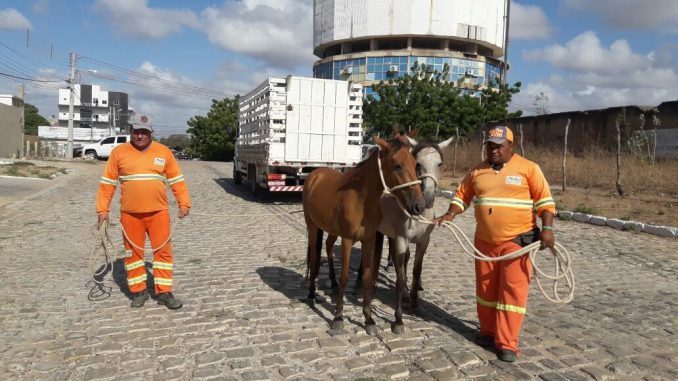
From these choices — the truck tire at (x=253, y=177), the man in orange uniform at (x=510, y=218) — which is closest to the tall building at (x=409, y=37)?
the truck tire at (x=253, y=177)

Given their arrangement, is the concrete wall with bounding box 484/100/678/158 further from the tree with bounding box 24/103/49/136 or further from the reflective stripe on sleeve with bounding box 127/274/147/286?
the tree with bounding box 24/103/49/136

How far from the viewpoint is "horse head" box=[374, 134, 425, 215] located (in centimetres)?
371

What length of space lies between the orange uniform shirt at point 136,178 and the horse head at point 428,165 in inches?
106

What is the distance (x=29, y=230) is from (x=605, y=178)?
1591 centimetres

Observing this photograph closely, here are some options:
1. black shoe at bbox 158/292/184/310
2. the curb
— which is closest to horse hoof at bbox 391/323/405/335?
black shoe at bbox 158/292/184/310

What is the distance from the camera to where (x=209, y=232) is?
31.3 feet

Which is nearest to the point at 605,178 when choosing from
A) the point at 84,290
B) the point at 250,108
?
the point at 250,108

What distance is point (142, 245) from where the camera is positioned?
5.03 metres

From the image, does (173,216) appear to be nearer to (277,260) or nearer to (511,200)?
(277,260)

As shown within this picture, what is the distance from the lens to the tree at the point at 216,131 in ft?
153

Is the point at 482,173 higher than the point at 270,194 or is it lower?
higher

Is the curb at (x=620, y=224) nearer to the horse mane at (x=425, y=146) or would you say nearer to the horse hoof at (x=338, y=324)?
the horse mane at (x=425, y=146)

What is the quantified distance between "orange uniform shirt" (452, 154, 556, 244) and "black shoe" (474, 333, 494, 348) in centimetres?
93

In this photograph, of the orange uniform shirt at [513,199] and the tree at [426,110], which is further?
the tree at [426,110]
